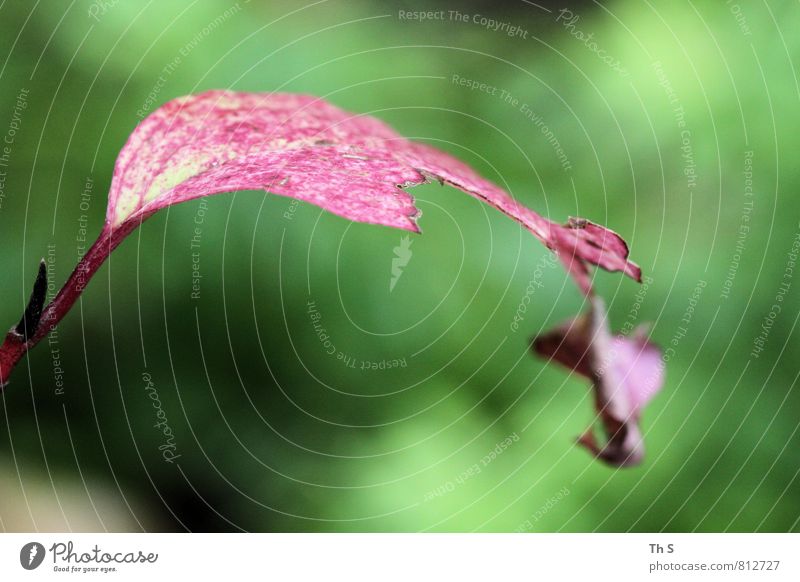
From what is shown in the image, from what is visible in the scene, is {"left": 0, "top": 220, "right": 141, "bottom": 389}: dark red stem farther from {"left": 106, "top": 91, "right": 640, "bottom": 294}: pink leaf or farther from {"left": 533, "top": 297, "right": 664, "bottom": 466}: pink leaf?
{"left": 533, "top": 297, "right": 664, "bottom": 466}: pink leaf

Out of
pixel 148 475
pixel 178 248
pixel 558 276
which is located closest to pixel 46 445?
pixel 148 475

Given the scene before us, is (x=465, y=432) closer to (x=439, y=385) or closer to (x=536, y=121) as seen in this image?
(x=439, y=385)
